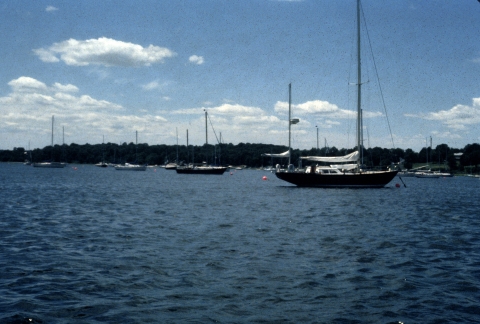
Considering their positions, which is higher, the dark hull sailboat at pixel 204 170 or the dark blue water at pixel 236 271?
the dark hull sailboat at pixel 204 170

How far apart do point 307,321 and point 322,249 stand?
9.23m

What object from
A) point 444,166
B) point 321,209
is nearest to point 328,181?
point 321,209

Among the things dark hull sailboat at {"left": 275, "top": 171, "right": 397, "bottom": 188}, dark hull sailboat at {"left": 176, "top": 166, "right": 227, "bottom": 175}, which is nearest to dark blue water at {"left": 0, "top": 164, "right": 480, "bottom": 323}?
dark hull sailboat at {"left": 275, "top": 171, "right": 397, "bottom": 188}

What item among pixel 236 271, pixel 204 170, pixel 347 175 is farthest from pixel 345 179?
pixel 204 170

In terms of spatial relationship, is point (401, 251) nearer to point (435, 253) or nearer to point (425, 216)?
point (435, 253)

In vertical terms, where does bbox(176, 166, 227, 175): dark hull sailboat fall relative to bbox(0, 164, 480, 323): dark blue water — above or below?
above

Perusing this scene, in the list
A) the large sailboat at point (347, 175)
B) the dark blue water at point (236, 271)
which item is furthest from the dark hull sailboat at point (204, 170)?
the dark blue water at point (236, 271)

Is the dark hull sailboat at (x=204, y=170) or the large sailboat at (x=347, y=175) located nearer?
the large sailboat at (x=347, y=175)

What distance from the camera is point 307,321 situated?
10656 mm

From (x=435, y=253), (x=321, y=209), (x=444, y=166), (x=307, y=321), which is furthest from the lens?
(x=444, y=166)

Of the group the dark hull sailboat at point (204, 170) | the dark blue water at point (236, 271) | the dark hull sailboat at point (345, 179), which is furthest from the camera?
the dark hull sailboat at point (204, 170)

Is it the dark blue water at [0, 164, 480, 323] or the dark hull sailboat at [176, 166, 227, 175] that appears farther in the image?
the dark hull sailboat at [176, 166, 227, 175]

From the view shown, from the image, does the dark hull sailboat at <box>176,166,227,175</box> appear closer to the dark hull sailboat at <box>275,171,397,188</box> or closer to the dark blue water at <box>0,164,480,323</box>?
the dark hull sailboat at <box>275,171,397,188</box>

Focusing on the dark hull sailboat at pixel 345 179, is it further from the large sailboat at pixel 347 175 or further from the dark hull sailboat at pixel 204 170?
the dark hull sailboat at pixel 204 170
